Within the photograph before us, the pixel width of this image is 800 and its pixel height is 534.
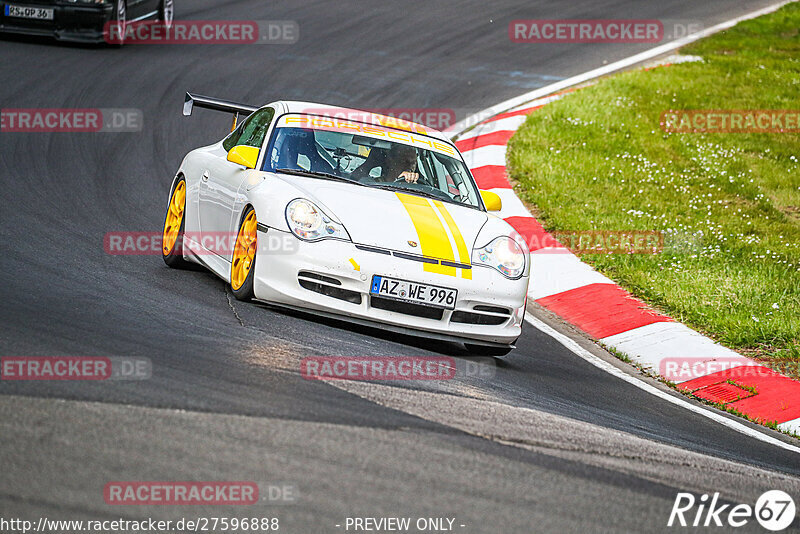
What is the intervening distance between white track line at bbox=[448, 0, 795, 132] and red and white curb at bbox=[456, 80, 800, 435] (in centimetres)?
362

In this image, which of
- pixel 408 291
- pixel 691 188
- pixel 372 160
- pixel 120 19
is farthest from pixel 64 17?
pixel 408 291

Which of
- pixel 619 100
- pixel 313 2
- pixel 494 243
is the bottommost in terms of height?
pixel 494 243

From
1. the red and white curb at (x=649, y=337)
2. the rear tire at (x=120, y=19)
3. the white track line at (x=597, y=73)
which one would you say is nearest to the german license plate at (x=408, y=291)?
the red and white curb at (x=649, y=337)

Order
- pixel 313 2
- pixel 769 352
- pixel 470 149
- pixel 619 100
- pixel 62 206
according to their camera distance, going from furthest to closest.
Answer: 1. pixel 313 2
2. pixel 619 100
3. pixel 470 149
4. pixel 62 206
5. pixel 769 352

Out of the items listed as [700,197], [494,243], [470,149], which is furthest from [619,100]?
[494,243]

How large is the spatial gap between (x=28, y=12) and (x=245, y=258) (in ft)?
31.8

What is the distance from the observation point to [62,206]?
8750 millimetres

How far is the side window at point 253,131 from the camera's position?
7.25 meters

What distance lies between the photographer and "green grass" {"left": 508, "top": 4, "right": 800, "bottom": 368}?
818 cm

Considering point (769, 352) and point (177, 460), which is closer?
Result: point (177, 460)

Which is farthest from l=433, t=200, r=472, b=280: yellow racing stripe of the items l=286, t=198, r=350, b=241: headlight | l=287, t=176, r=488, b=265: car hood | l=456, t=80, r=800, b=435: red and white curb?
l=456, t=80, r=800, b=435: red and white curb

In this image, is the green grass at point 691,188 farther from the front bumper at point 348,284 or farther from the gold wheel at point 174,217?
the gold wheel at point 174,217

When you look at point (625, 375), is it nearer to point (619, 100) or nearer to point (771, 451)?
point (771, 451)

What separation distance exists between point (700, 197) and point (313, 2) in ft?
35.4
